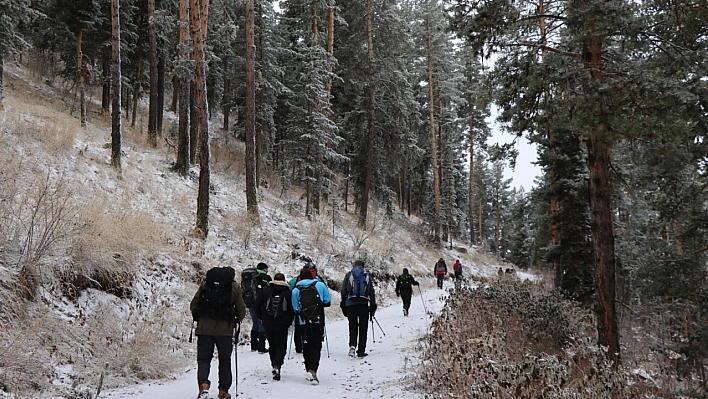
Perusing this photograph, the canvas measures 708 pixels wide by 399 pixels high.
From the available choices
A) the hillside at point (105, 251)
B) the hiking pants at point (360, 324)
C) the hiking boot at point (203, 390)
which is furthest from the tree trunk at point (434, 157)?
the hiking boot at point (203, 390)

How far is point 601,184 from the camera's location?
8539 mm

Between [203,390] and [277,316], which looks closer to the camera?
[203,390]

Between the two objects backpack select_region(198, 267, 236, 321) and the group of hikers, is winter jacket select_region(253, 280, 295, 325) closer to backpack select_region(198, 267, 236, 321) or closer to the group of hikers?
the group of hikers

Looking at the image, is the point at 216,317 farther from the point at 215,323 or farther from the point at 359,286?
the point at 359,286

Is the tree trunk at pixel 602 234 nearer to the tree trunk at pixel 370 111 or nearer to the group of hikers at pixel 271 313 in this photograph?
the group of hikers at pixel 271 313

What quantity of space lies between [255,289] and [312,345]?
2.14 m

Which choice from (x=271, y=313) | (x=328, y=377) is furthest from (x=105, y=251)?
(x=328, y=377)

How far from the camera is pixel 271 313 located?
→ 772cm

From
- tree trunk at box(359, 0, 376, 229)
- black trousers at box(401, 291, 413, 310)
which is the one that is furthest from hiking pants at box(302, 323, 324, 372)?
tree trunk at box(359, 0, 376, 229)

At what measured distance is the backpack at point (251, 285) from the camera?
28.7 ft

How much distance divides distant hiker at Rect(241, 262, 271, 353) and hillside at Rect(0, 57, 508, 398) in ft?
4.51

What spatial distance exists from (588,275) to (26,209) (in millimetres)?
16658

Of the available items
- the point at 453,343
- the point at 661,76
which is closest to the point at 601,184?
the point at 661,76

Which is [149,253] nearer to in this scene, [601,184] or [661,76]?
[601,184]
